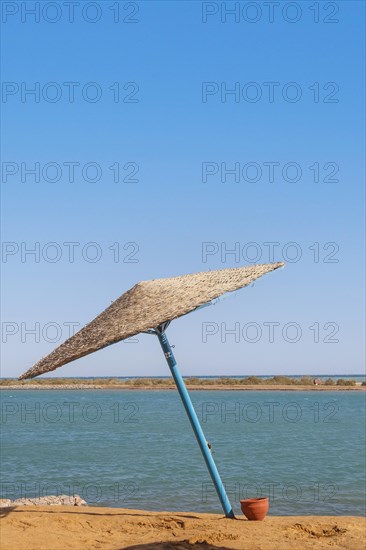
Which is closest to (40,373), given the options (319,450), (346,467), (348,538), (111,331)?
(111,331)

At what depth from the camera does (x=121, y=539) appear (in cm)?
1145

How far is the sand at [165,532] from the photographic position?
10922 millimetres

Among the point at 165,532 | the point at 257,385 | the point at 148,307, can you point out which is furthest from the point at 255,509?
the point at 257,385

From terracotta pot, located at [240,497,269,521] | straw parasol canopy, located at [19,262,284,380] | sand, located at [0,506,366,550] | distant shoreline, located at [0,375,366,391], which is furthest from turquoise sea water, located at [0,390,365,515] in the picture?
distant shoreline, located at [0,375,366,391]

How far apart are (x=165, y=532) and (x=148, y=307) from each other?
3.70m

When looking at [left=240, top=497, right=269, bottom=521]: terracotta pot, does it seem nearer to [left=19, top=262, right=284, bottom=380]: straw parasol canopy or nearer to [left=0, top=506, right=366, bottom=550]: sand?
[left=0, top=506, right=366, bottom=550]: sand

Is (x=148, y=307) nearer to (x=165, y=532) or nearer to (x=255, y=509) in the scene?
(x=165, y=532)

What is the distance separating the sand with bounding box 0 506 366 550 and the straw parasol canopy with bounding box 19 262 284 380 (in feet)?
8.54

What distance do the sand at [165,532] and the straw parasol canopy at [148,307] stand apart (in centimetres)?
260

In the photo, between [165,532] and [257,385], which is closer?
[165,532]

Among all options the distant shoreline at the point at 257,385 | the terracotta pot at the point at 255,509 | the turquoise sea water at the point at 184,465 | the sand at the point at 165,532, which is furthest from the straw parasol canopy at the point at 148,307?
the distant shoreline at the point at 257,385

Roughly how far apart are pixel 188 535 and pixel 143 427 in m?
34.0

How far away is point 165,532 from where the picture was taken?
11820mm

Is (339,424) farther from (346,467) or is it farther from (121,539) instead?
(121,539)
